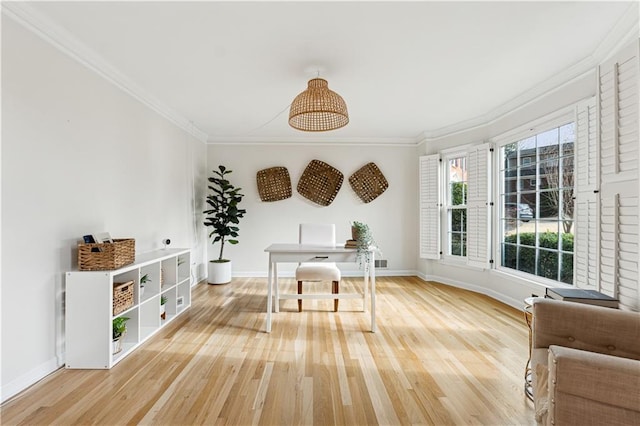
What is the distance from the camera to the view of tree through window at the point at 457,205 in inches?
182

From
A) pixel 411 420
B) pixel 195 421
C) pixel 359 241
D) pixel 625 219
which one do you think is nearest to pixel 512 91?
pixel 625 219

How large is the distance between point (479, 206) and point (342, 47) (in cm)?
291

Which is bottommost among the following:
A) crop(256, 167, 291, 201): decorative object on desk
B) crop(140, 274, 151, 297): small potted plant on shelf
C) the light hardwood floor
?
the light hardwood floor

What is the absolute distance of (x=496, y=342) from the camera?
2.67 meters

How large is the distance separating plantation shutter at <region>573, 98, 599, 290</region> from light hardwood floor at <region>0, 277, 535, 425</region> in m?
0.76

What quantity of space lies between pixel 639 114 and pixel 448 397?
79.0 inches

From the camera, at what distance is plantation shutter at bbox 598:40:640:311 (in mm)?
1872

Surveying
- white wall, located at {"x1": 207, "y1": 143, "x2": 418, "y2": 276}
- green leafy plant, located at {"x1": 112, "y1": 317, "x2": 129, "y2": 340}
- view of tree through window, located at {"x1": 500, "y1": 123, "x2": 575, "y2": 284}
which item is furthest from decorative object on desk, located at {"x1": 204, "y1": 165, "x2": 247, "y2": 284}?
view of tree through window, located at {"x1": 500, "y1": 123, "x2": 575, "y2": 284}

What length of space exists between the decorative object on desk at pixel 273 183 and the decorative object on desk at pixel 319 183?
238mm

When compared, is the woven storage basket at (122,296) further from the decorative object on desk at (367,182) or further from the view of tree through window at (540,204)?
the view of tree through window at (540,204)

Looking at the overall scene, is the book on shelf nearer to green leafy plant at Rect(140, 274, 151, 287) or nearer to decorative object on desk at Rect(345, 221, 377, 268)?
decorative object on desk at Rect(345, 221, 377, 268)

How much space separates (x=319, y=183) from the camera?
525cm

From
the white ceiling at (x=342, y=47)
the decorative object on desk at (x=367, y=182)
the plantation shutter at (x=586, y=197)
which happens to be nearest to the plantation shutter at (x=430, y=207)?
the decorative object on desk at (x=367, y=182)

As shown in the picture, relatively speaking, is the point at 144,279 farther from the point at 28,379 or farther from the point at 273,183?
the point at 273,183
